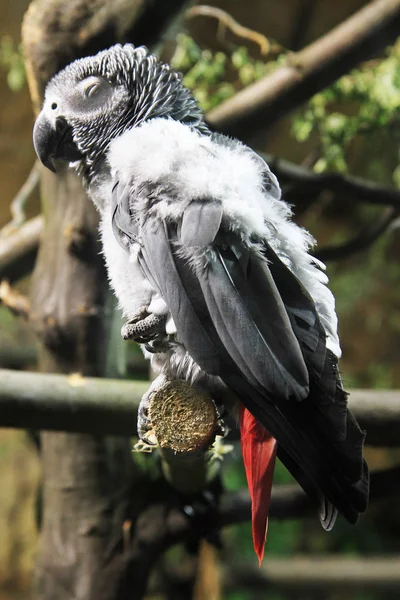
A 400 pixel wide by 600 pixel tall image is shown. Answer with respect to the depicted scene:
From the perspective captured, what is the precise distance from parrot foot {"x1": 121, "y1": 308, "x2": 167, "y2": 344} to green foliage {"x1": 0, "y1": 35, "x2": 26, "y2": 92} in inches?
21.5

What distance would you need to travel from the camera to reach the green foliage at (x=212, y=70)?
3.08ft

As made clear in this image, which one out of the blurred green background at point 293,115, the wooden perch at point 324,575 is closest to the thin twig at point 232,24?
the blurred green background at point 293,115

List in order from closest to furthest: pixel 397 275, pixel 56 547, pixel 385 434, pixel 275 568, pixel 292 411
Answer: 1. pixel 292 411
2. pixel 385 434
3. pixel 56 547
4. pixel 397 275
5. pixel 275 568

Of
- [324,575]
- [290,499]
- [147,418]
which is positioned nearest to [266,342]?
[147,418]

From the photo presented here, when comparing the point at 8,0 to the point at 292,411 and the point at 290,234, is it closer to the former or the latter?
the point at 290,234

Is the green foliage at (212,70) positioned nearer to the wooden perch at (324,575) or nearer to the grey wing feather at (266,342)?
the grey wing feather at (266,342)

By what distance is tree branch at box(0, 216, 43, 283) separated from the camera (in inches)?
38.0

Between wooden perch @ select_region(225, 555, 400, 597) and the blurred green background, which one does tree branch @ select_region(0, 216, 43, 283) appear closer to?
the blurred green background

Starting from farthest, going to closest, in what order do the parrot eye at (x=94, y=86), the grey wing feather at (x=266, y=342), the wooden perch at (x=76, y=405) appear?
1. the wooden perch at (x=76, y=405)
2. the parrot eye at (x=94, y=86)
3. the grey wing feather at (x=266, y=342)

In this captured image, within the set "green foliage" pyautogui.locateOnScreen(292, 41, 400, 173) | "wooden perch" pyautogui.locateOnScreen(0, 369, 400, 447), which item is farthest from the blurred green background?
"wooden perch" pyautogui.locateOnScreen(0, 369, 400, 447)

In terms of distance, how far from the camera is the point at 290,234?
1.85 ft

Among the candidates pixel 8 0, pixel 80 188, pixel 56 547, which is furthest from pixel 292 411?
pixel 8 0

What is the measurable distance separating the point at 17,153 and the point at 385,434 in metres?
0.68

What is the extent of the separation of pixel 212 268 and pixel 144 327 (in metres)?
0.10
